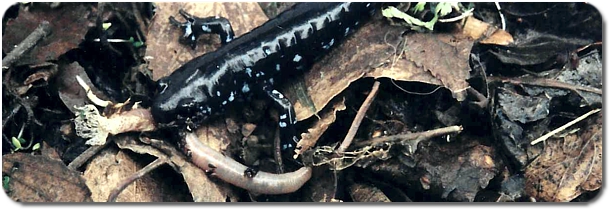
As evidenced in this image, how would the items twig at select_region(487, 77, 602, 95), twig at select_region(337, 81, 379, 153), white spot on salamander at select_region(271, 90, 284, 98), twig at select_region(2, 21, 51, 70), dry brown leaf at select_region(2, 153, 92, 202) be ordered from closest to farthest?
1. dry brown leaf at select_region(2, 153, 92, 202)
2. twig at select_region(337, 81, 379, 153)
3. twig at select_region(2, 21, 51, 70)
4. twig at select_region(487, 77, 602, 95)
5. white spot on salamander at select_region(271, 90, 284, 98)

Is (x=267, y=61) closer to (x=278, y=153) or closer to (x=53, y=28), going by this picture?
(x=278, y=153)

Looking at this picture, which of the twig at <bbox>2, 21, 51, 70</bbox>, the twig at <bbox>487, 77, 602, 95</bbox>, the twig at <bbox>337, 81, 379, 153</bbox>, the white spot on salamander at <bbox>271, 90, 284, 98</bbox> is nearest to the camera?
the twig at <bbox>337, 81, 379, 153</bbox>

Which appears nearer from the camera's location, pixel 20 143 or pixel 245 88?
pixel 20 143

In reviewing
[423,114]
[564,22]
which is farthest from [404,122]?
[564,22]

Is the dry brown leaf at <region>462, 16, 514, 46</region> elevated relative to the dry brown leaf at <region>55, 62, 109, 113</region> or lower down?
lower down

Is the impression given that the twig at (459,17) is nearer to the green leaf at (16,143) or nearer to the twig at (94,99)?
the twig at (94,99)

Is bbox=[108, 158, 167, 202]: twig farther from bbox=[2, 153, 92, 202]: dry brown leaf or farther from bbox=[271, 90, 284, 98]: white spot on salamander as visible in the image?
bbox=[271, 90, 284, 98]: white spot on salamander

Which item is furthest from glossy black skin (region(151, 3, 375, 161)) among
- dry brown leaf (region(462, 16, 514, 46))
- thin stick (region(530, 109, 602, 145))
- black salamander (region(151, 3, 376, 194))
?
thin stick (region(530, 109, 602, 145))

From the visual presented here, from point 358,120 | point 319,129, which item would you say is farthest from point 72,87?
point 358,120
